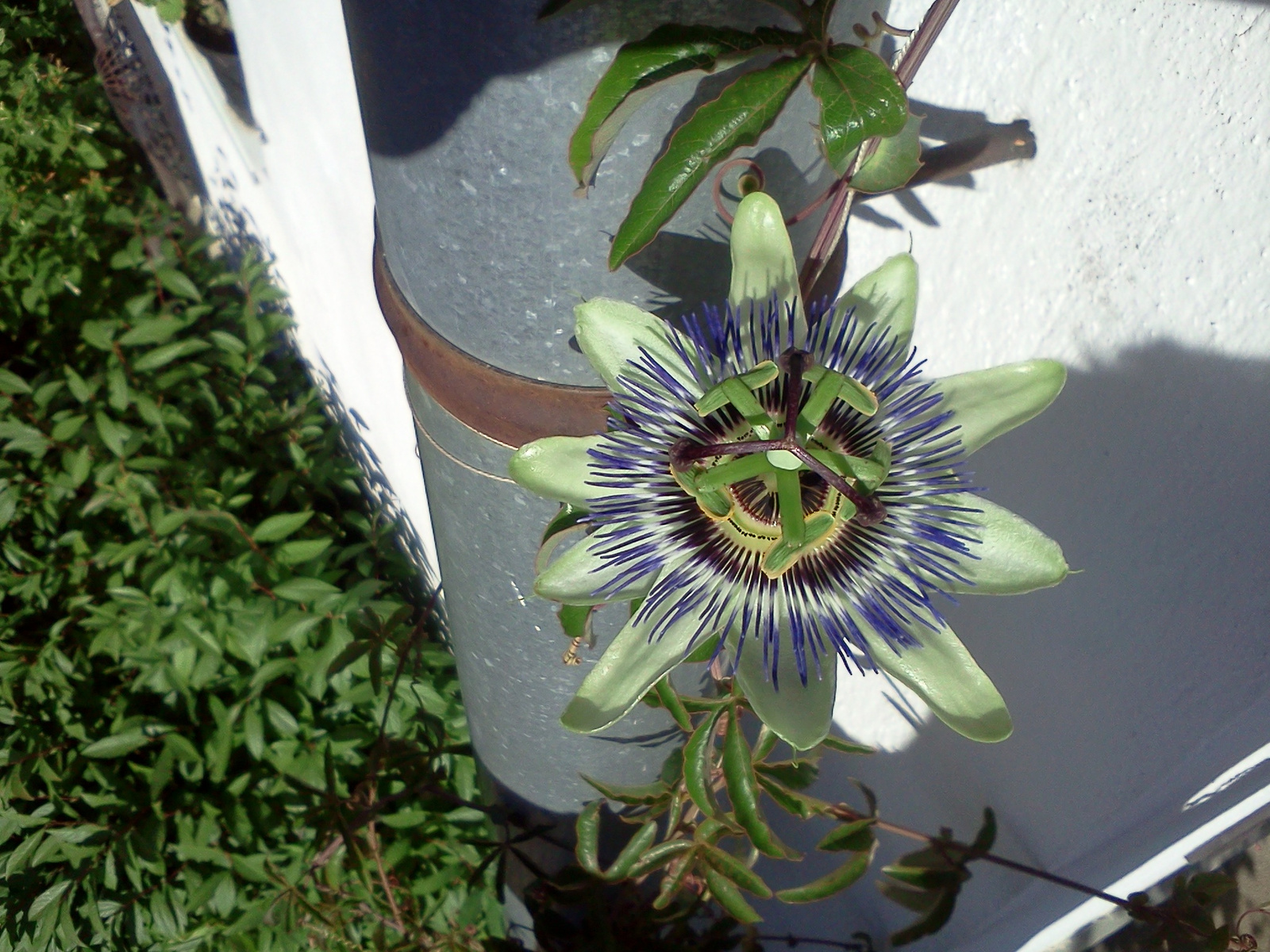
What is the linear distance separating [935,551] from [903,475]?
0.05m

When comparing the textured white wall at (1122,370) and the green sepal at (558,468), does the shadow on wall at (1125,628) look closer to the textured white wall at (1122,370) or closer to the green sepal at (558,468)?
the textured white wall at (1122,370)

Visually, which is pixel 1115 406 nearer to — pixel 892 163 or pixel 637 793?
pixel 892 163

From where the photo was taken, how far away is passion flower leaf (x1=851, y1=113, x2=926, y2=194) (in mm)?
562

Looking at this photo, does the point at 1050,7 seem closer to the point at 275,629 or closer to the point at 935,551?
the point at 935,551

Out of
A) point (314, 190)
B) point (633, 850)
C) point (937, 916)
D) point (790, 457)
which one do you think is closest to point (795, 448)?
point (790, 457)

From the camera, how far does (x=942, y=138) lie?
76 centimetres

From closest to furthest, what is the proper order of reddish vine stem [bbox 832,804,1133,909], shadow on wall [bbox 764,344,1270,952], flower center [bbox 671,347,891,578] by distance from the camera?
flower center [bbox 671,347,891,578]
shadow on wall [bbox 764,344,1270,952]
reddish vine stem [bbox 832,804,1133,909]

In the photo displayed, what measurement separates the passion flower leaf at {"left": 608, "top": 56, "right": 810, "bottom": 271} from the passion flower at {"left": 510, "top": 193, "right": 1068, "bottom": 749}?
0.23ft

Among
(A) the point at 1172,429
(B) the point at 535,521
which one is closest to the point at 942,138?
(A) the point at 1172,429

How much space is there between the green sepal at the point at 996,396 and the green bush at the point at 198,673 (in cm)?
77

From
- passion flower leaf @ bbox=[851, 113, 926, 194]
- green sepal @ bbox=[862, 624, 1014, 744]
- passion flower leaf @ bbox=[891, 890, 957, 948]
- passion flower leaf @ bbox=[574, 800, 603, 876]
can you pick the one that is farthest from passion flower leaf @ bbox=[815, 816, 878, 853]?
passion flower leaf @ bbox=[851, 113, 926, 194]

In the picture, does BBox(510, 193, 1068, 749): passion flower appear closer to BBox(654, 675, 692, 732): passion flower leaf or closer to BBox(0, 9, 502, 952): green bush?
BBox(654, 675, 692, 732): passion flower leaf

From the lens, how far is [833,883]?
3.06ft

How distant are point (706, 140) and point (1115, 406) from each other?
0.44 m
